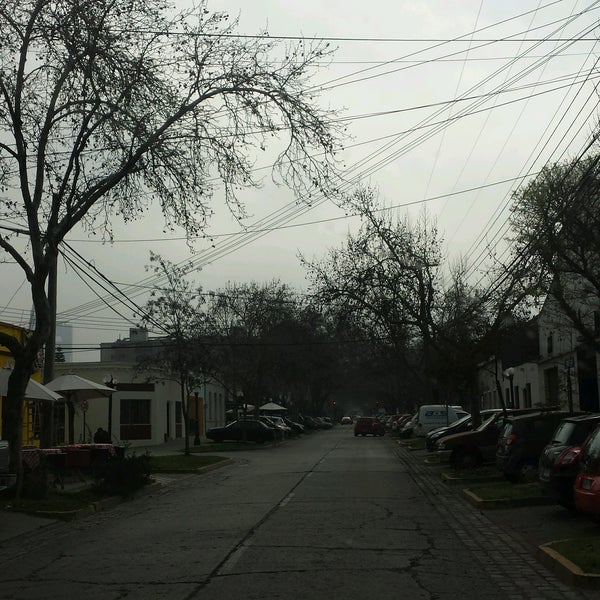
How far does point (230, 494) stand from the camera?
1861 cm

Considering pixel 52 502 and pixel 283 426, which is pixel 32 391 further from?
pixel 283 426

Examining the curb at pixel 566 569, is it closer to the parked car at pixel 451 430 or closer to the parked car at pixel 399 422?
the parked car at pixel 451 430

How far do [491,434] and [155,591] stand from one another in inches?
656

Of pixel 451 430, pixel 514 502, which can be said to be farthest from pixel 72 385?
pixel 451 430

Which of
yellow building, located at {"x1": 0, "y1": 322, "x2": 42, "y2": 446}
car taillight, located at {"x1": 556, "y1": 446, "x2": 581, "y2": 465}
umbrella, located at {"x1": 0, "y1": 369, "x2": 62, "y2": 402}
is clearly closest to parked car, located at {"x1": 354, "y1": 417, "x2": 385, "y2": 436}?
yellow building, located at {"x1": 0, "y1": 322, "x2": 42, "y2": 446}

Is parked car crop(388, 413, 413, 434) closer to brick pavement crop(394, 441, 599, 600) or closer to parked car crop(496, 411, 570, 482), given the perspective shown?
parked car crop(496, 411, 570, 482)

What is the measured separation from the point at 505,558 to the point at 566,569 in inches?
60.8

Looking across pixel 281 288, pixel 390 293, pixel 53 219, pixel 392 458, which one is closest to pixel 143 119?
pixel 53 219

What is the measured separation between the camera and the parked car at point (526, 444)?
1802cm

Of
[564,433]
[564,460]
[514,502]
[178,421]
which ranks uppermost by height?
[178,421]

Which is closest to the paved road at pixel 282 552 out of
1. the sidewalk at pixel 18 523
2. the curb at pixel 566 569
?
the curb at pixel 566 569

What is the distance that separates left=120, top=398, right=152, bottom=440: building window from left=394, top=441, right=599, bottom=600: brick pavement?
117 ft

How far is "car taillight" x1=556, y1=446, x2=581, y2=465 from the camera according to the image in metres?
12.9

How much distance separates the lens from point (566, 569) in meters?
8.69
